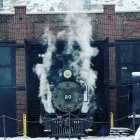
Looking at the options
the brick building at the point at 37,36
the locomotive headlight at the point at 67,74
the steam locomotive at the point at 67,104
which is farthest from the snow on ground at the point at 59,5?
the locomotive headlight at the point at 67,74

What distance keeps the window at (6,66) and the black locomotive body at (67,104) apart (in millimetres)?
3545

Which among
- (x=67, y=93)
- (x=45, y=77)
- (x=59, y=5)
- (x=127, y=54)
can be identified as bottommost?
(x=67, y=93)

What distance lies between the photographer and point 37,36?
19.0 m

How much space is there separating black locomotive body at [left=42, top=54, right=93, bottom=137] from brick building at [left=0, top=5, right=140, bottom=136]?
3.46 m

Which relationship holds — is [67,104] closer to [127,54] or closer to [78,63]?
[78,63]

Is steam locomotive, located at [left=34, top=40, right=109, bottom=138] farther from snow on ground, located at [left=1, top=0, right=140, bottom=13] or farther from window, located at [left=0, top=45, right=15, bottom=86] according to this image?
snow on ground, located at [left=1, top=0, right=140, bottom=13]

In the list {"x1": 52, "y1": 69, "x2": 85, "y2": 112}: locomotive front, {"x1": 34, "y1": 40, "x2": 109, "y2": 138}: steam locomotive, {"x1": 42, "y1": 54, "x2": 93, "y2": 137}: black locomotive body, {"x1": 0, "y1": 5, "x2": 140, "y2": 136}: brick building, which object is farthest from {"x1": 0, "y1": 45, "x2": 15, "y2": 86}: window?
{"x1": 52, "y1": 69, "x2": 85, "y2": 112}: locomotive front

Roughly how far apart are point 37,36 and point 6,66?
1.84 meters

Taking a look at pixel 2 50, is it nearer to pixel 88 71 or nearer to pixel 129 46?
pixel 88 71

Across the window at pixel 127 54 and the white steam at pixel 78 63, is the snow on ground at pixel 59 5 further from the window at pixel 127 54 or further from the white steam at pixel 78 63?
the white steam at pixel 78 63

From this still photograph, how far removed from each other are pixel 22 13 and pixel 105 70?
15.1 ft

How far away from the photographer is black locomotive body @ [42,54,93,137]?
15367mm

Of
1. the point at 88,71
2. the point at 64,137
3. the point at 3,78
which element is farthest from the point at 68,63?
the point at 3,78

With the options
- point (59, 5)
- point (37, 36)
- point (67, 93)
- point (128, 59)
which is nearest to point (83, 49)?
point (67, 93)
